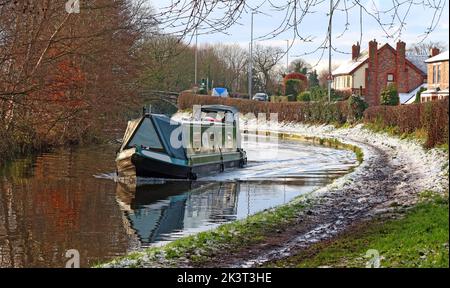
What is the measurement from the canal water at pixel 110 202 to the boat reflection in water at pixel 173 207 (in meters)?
0.02

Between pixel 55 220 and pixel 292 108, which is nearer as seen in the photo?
pixel 55 220

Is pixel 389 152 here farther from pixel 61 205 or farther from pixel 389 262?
pixel 389 262

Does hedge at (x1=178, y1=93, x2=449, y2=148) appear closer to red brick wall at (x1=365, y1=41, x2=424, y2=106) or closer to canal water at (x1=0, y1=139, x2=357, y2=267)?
canal water at (x1=0, y1=139, x2=357, y2=267)

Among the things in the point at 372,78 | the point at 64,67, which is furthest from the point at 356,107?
the point at 64,67

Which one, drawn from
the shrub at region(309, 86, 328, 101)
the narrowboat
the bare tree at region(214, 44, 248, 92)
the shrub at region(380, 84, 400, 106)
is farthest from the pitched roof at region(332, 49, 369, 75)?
the narrowboat

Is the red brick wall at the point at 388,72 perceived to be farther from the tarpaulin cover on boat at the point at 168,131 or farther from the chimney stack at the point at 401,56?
the tarpaulin cover on boat at the point at 168,131

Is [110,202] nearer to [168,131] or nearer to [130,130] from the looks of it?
[168,131]

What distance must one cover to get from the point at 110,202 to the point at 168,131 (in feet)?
17.9

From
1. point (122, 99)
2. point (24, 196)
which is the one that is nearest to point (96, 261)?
point (24, 196)

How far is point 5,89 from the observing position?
19.5m

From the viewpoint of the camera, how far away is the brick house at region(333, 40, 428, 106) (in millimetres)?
63312

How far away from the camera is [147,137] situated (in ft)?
70.5

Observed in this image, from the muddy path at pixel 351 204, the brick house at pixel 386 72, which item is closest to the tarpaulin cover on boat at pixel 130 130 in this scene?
the muddy path at pixel 351 204
